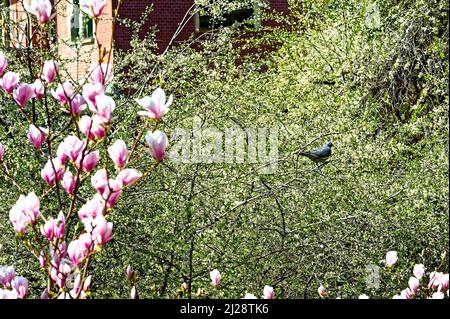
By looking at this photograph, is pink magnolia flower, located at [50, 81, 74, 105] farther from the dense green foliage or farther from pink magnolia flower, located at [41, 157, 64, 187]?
the dense green foliage

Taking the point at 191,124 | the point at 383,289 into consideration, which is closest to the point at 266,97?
the point at 191,124

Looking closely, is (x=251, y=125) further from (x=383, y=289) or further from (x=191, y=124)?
(x=383, y=289)

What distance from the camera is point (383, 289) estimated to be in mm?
4621

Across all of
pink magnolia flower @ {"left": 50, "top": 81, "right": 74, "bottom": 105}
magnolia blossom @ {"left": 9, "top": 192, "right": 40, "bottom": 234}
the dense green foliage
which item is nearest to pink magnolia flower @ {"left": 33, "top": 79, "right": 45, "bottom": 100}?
pink magnolia flower @ {"left": 50, "top": 81, "right": 74, "bottom": 105}

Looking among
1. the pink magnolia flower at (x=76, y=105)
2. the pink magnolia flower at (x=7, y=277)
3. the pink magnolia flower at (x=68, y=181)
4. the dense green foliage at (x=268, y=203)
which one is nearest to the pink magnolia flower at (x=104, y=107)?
the pink magnolia flower at (x=68, y=181)

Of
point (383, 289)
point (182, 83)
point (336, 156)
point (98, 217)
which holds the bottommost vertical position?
point (383, 289)

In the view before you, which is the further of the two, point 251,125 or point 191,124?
point 251,125

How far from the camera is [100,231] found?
2.04m

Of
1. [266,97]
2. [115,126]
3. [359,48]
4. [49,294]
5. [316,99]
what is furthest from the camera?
[359,48]

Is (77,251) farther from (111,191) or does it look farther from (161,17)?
(161,17)

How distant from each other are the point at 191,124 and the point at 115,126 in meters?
0.48

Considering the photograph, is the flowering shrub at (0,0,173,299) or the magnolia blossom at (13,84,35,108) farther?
the magnolia blossom at (13,84,35,108)

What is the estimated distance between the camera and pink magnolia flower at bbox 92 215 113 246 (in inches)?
79.9

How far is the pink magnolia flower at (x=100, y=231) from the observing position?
2029 mm
